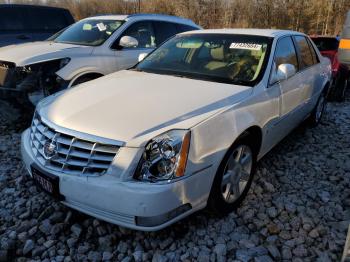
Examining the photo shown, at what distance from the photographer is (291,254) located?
254 centimetres

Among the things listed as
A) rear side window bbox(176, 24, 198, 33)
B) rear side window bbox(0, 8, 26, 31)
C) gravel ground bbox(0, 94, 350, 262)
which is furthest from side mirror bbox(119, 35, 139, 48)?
rear side window bbox(0, 8, 26, 31)

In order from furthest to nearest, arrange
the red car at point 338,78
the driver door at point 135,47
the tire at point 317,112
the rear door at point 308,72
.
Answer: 1. the red car at point 338,78
2. the driver door at point 135,47
3. the tire at point 317,112
4. the rear door at point 308,72

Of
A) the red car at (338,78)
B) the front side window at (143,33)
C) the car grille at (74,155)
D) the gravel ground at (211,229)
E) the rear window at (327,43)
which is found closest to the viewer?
the car grille at (74,155)

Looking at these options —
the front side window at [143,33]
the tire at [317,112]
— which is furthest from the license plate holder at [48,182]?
the tire at [317,112]

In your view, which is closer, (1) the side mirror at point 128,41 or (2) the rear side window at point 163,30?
(1) the side mirror at point 128,41

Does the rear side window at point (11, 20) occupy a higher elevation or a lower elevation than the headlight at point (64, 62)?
higher

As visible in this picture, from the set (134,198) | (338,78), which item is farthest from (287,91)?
(338,78)

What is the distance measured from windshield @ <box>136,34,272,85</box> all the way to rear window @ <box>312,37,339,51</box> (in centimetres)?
604

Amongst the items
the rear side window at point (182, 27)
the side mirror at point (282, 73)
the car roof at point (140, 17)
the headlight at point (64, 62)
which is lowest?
the headlight at point (64, 62)

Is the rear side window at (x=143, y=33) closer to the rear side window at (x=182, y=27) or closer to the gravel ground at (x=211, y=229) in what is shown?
the rear side window at (x=182, y=27)

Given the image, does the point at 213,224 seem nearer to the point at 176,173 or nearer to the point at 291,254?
the point at 291,254

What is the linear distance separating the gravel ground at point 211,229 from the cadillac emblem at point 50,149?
2.11 feet

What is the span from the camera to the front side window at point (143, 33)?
5715 millimetres

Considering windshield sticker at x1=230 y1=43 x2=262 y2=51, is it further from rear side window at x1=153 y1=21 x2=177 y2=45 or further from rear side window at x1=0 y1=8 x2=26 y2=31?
rear side window at x1=0 y1=8 x2=26 y2=31
